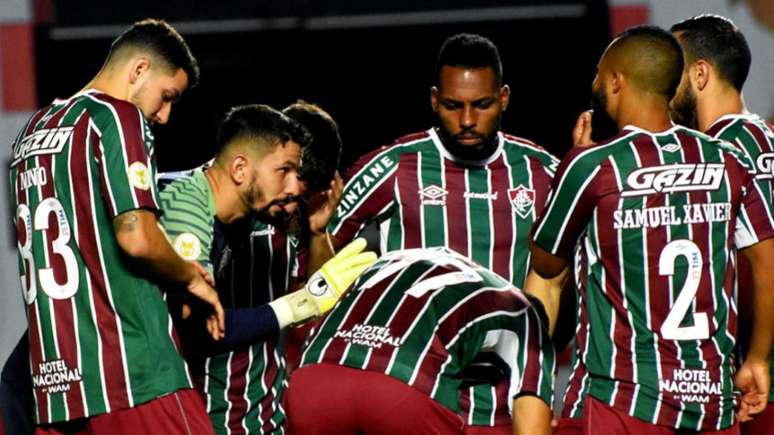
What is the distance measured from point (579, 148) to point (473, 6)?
14.5 feet

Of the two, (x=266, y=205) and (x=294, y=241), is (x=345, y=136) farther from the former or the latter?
(x=266, y=205)

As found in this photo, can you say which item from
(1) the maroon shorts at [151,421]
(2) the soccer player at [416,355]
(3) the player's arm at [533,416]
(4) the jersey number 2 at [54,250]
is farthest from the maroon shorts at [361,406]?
(4) the jersey number 2 at [54,250]

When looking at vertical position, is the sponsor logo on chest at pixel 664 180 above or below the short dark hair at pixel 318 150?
below

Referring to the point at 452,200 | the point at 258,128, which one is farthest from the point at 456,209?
the point at 258,128

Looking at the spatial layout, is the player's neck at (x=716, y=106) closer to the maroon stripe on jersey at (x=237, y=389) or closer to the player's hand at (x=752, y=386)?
the player's hand at (x=752, y=386)

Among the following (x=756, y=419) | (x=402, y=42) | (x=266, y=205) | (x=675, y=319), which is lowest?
(x=756, y=419)

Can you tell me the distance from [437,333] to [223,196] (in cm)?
91

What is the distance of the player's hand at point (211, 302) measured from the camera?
3.93 metres

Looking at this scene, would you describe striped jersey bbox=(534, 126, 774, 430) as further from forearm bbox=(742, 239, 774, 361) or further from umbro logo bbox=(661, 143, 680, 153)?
forearm bbox=(742, 239, 774, 361)

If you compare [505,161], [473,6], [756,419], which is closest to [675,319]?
[756,419]

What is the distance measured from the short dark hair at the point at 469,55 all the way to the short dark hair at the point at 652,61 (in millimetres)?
915

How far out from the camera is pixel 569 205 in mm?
3955

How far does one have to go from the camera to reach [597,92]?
4.11 m

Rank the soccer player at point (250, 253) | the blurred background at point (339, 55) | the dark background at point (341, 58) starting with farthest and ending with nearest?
the dark background at point (341, 58), the blurred background at point (339, 55), the soccer player at point (250, 253)
